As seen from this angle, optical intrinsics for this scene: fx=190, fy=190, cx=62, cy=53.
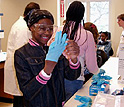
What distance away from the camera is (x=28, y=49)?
1.15 meters

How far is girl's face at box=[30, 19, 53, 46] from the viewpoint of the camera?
107cm

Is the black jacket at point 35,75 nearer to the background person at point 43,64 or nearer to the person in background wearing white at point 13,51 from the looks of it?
the background person at point 43,64

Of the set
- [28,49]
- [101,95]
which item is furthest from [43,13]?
[101,95]

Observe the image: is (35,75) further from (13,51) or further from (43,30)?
(13,51)

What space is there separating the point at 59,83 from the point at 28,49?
29 centimetres

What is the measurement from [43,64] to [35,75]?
0.08 meters

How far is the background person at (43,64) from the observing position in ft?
3.35

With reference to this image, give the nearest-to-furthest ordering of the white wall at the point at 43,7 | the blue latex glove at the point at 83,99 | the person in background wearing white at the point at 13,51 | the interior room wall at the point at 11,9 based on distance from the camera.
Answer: the blue latex glove at the point at 83,99
the person in background wearing white at the point at 13,51
the white wall at the point at 43,7
the interior room wall at the point at 11,9

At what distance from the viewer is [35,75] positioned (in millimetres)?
1110

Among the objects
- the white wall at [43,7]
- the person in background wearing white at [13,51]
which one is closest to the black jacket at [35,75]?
the person in background wearing white at [13,51]

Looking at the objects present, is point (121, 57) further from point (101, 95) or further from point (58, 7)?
point (58, 7)

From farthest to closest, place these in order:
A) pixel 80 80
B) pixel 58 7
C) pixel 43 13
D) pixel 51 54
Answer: pixel 58 7, pixel 80 80, pixel 43 13, pixel 51 54

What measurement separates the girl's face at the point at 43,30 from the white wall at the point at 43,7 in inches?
169

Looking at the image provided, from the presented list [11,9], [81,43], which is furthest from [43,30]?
[11,9]
